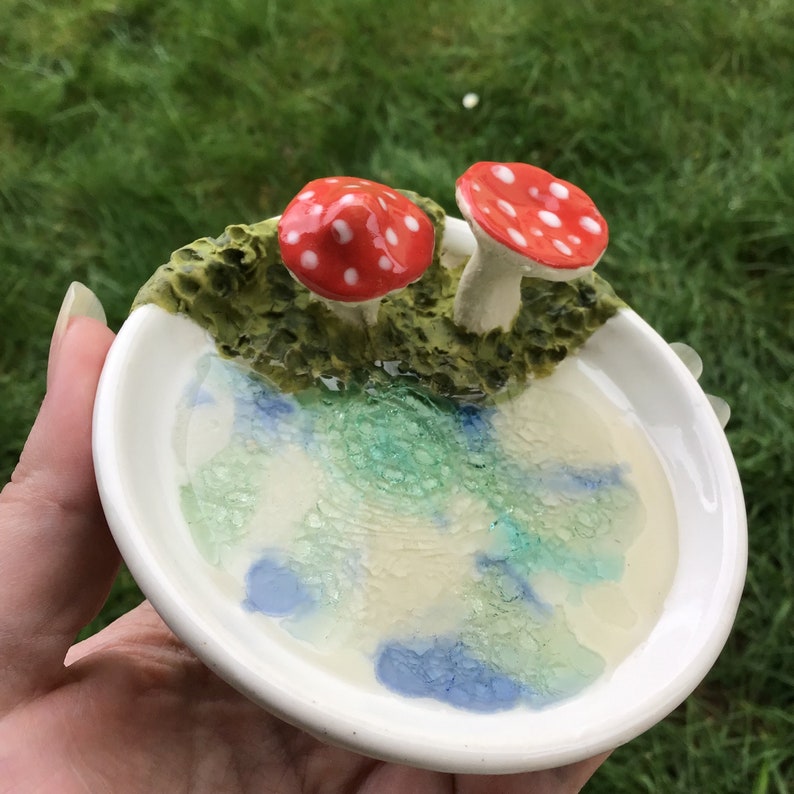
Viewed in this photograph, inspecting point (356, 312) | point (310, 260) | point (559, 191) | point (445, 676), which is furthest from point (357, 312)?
point (445, 676)

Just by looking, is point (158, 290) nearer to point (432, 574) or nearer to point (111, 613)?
point (432, 574)

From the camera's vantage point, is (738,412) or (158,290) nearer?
(158,290)

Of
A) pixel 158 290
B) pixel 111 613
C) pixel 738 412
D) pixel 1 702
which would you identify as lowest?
pixel 111 613

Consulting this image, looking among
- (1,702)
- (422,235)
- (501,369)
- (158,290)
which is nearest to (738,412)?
(501,369)

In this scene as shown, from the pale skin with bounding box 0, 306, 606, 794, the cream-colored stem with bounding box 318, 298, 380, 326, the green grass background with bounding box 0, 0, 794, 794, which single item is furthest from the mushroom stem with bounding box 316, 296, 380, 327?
the green grass background with bounding box 0, 0, 794, 794

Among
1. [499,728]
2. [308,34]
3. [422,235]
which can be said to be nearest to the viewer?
[499,728]

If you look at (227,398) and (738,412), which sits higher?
(227,398)

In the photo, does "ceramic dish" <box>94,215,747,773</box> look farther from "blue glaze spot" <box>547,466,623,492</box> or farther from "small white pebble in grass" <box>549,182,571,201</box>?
"small white pebble in grass" <box>549,182,571,201</box>

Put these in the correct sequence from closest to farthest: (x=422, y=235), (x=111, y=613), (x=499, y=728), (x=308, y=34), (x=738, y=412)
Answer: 1. (x=499, y=728)
2. (x=422, y=235)
3. (x=111, y=613)
4. (x=738, y=412)
5. (x=308, y=34)
